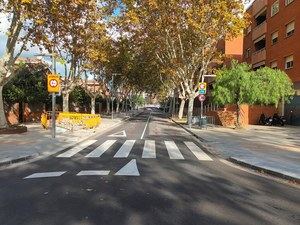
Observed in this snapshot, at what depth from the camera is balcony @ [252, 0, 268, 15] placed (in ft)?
163

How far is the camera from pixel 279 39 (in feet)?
144

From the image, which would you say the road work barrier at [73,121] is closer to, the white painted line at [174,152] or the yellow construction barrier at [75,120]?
the yellow construction barrier at [75,120]

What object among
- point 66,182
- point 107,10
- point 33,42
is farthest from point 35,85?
point 66,182

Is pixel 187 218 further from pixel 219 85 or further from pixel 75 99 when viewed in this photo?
pixel 75 99

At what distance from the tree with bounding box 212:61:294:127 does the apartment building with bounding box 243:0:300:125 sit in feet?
20.0

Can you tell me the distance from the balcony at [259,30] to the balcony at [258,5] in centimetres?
191

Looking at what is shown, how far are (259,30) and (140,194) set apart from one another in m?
45.3

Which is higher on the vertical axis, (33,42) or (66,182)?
(33,42)

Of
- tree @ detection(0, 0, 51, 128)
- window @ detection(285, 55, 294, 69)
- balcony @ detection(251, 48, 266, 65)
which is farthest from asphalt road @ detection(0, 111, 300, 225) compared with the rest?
balcony @ detection(251, 48, 266, 65)

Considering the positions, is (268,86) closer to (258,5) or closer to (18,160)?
(258,5)

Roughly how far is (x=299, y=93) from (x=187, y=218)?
112ft

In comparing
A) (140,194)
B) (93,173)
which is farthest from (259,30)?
(140,194)

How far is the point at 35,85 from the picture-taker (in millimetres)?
41594

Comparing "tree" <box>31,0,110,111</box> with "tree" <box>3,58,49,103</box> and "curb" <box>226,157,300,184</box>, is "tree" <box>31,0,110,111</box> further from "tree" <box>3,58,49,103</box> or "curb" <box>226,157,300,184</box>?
"curb" <box>226,157,300,184</box>
